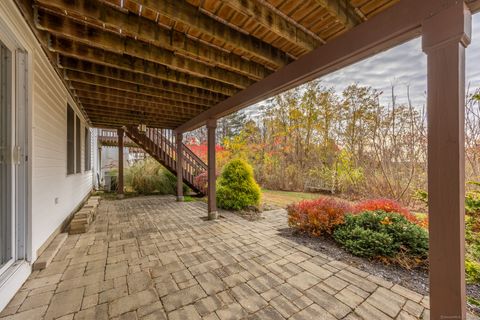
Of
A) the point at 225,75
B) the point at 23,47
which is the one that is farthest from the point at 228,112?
the point at 23,47

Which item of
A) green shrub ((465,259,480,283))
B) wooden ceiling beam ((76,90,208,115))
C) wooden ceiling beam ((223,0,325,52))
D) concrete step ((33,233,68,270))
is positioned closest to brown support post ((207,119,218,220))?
wooden ceiling beam ((76,90,208,115))

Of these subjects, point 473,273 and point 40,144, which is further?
point 40,144

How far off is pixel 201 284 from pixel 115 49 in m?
2.80

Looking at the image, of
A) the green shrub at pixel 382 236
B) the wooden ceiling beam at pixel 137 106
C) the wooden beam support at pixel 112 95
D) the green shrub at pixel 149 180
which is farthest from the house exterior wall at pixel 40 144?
the green shrub at pixel 149 180

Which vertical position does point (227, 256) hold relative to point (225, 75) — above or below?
below

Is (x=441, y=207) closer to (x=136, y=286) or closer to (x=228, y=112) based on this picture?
(x=136, y=286)

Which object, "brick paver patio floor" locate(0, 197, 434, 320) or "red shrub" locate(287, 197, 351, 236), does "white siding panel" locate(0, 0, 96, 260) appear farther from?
"red shrub" locate(287, 197, 351, 236)

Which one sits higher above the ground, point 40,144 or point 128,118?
point 128,118

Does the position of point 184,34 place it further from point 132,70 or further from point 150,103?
point 150,103

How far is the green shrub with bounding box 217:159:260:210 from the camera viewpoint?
5.36 m

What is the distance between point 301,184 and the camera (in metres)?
8.80

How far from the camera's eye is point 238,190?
214 inches

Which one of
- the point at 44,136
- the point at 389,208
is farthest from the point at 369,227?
the point at 44,136

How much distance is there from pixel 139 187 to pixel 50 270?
19.6 ft
